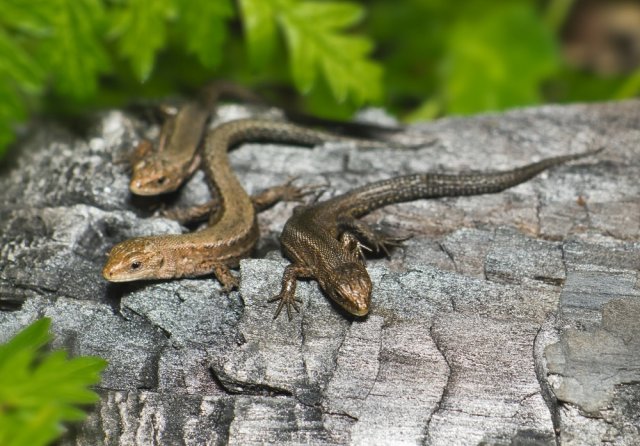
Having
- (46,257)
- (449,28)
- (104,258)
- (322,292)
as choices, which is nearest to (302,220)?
(322,292)

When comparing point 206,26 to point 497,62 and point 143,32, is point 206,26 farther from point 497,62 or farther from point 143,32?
point 497,62

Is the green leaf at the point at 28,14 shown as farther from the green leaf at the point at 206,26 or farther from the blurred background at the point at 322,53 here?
the green leaf at the point at 206,26

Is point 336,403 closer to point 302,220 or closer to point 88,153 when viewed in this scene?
point 302,220

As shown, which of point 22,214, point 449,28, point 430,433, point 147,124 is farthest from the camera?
point 449,28

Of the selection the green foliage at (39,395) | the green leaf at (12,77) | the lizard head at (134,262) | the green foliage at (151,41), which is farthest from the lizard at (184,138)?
the green foliage at (39,395)

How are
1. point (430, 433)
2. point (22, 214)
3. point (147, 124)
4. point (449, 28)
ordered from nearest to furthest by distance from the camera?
point (430, 433)
point (22, 214)
point (147, 124)
point (449, 28)

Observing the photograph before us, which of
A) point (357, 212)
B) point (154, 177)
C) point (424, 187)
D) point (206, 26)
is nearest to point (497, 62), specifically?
point (424, 187)

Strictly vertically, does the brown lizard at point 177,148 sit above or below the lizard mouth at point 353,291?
above
